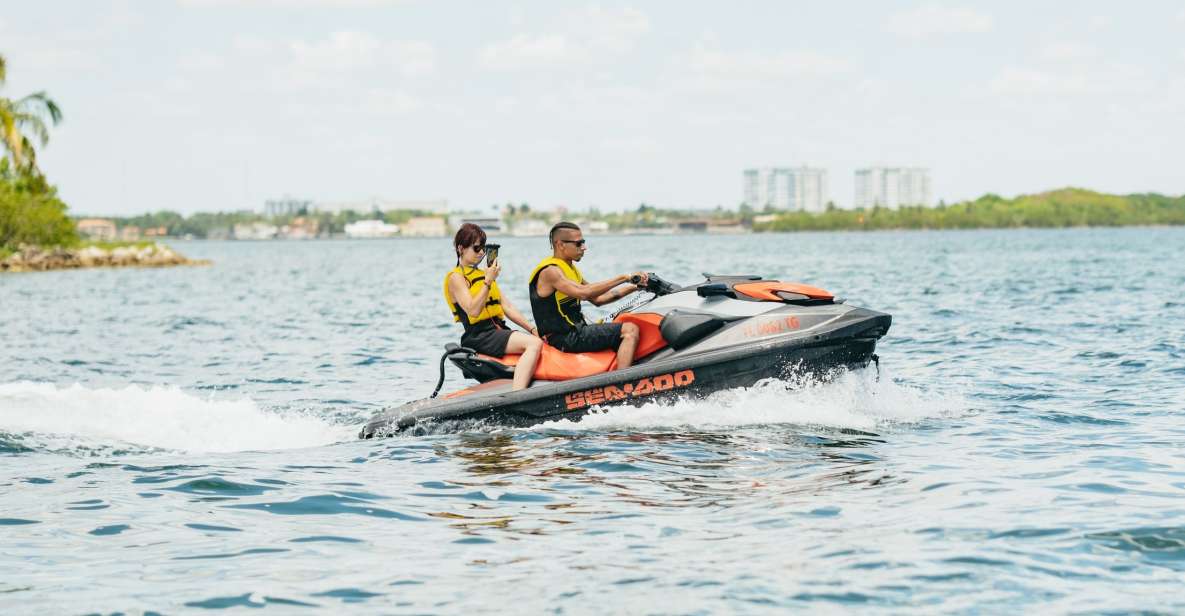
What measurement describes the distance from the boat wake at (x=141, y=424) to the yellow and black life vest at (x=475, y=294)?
140cm

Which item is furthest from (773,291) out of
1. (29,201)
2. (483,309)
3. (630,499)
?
(29,201)

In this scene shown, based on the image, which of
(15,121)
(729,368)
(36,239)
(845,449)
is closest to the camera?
(845,449)

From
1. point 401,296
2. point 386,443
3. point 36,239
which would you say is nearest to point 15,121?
point 36,239

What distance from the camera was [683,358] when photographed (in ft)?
32.8

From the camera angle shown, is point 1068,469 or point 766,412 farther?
point 766,412

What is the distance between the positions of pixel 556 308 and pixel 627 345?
627 millimetres

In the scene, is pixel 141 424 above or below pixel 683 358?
below

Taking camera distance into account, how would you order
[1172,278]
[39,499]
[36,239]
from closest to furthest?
[39,499] < [1172,278] < [36,239]

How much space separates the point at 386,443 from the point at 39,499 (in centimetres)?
264

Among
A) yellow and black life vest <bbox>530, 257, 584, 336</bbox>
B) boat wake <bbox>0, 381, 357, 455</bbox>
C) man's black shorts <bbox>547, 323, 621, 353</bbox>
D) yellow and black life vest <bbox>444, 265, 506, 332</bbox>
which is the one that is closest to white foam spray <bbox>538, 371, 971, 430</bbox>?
man's black shorts <bbox>547, 323, 621, 353</bbox>

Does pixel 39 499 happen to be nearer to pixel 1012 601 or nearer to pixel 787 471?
pixel 787 471

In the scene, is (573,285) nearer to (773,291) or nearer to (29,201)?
(773,291)

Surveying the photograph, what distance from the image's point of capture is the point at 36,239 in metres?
67.4

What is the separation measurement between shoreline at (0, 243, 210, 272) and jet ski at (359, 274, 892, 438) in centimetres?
5854
